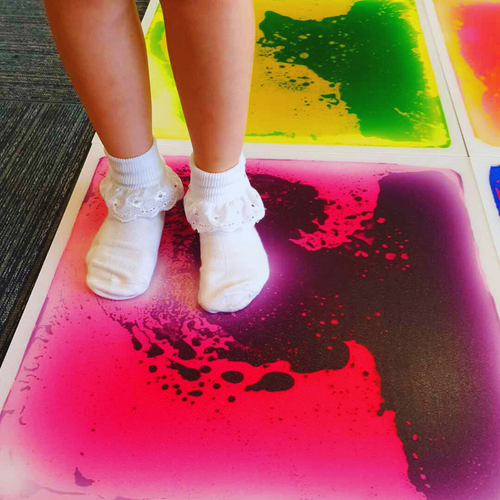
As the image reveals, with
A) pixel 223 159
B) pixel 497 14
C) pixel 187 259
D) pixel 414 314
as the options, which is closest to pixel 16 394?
pixel 187 259

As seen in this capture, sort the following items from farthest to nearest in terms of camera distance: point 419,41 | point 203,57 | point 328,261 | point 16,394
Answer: point 419,41 < point 328,261 < point 16,394 < point 203,57

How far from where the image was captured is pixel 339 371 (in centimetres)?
67

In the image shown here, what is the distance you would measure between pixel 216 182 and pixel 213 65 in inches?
7.0

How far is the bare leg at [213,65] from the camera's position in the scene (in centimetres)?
53

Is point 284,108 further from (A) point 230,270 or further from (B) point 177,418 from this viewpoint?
(B) point 177,418

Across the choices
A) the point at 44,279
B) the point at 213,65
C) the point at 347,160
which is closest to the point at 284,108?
the point at 347,160

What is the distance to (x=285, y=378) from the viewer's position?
0.67 metres

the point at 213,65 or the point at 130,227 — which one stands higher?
the point at 213,65

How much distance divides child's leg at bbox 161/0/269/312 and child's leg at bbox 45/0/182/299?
69mm

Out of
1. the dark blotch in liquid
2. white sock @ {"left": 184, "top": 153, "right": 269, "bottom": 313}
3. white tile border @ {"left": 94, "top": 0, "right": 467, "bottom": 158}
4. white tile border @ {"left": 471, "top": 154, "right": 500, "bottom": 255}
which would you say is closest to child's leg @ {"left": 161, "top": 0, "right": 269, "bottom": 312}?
white sock @ {"left": 184, "top": 153, "right": 269, "bottom": 313}

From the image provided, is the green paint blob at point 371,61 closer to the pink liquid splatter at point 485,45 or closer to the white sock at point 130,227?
the pink liquid splatter at point 485,45

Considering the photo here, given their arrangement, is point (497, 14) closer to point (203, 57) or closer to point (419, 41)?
point (419, 41)

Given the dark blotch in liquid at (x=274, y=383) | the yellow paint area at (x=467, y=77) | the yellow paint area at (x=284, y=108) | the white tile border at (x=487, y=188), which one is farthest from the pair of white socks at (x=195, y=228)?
the yellow paint area at (x=467, y=77)

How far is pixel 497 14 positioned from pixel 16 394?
139cm
